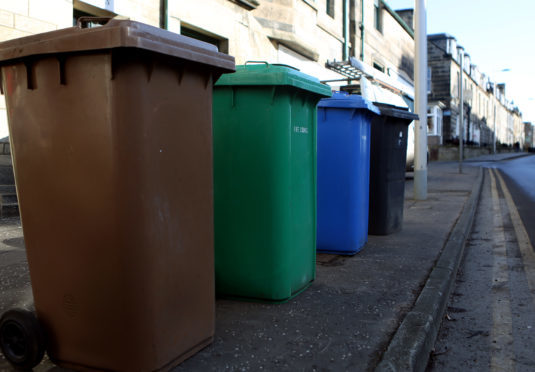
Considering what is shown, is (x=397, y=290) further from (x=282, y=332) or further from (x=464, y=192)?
(x=464, y=192)

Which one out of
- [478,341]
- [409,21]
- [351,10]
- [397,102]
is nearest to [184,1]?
[397,102]

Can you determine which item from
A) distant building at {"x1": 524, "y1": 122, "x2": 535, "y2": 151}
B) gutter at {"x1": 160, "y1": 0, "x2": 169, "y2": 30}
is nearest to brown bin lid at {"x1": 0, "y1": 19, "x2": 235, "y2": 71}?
gutter at {"x1": 160, "y1": 0, "x2": 169, "y2": 30}

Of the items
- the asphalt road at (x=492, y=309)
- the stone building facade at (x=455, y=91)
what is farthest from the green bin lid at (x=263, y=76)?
the stone building facade at (x=455, y=91)

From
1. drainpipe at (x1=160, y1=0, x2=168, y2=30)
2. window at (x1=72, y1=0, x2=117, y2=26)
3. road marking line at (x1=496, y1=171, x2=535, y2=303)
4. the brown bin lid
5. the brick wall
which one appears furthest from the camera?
drainpipe at (x1=160, y1=0, x2=168, y2=30)

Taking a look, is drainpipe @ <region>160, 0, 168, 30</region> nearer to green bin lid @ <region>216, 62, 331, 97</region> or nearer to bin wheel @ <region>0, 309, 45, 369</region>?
green bin lid @ <region>216, 62, 331, 97</region>

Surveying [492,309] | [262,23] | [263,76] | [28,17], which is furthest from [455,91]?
[263,76]

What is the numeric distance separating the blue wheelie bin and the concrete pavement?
0.21 metres

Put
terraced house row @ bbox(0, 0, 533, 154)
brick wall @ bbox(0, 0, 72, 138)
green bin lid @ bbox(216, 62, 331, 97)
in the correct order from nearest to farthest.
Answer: green bin lid @ bbox(216, 62, 331, 97), brick wall @ bbox(0, 0, 72, 138), terraced house row @ bbox(0, 0, 533, 154)

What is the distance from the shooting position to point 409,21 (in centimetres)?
3694

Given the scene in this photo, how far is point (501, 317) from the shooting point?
3.53 meters

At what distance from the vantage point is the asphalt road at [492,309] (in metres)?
2.85

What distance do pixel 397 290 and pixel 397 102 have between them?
10561mm

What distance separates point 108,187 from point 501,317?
111 inches

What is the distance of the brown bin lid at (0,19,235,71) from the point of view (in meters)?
1.99
